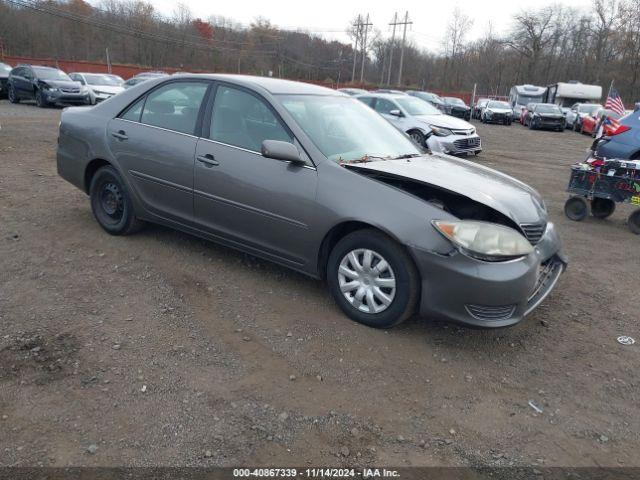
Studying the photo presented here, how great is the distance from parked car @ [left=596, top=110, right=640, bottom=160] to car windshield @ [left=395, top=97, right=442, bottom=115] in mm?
5210

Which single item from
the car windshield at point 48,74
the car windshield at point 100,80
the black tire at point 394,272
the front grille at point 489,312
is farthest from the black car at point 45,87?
the front grille at point 489,312

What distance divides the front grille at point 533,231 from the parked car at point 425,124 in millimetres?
8289

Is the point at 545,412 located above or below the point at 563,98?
below

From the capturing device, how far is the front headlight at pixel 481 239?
3.16 metres

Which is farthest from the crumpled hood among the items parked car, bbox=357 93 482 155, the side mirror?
the side mirror

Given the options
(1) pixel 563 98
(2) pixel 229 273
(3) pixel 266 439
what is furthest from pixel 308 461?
(1) pixel 563 98

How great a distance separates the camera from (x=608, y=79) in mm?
53969

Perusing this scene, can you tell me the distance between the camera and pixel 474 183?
3.79 metres

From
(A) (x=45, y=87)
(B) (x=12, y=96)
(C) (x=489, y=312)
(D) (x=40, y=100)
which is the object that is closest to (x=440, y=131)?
(C) (x=489, y=312)

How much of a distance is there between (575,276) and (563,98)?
112ft

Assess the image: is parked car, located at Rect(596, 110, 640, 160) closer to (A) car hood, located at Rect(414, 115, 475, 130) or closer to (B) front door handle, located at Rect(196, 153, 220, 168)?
(A) car hood, located at Rect(414, 115, 475, 130)

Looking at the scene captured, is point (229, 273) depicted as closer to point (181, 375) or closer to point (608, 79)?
point (181, 375)

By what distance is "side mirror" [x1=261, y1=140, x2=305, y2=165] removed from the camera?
12.0ft

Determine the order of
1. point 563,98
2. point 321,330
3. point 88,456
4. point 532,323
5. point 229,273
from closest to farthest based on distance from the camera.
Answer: point 88,456
point 321,330
point 532,323
point 229,273
point 563,98
